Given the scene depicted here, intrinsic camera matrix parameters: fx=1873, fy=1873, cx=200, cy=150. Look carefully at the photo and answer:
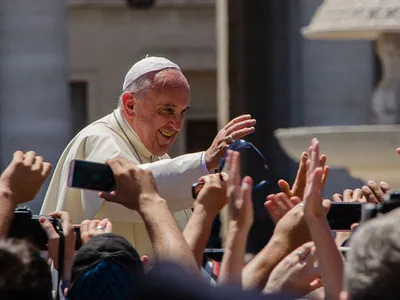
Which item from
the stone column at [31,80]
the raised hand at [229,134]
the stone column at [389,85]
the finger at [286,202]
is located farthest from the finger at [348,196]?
the stone column at [31,80]

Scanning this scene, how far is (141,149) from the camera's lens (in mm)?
6645

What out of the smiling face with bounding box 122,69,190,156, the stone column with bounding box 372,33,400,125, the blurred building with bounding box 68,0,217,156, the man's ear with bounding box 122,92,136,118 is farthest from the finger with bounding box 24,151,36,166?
the blurred building with bounding box 68,0,217,156

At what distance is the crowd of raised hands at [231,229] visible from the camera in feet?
15.2

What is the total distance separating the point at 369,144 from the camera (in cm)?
1042

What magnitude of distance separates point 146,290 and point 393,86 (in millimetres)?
7746

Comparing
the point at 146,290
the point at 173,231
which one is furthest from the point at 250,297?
the point at 173,231

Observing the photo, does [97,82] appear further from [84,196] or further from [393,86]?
[84,196]

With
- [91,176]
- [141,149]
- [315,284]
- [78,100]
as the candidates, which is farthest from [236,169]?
[78,100]

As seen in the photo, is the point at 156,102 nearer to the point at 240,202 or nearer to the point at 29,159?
the point at 29,159

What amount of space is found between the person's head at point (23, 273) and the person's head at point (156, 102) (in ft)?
7.16

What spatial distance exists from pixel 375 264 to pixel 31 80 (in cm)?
1136

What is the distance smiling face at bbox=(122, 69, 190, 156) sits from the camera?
6535mm

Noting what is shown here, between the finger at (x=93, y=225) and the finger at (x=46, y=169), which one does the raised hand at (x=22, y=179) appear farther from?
the finger at (x=93, y=225)

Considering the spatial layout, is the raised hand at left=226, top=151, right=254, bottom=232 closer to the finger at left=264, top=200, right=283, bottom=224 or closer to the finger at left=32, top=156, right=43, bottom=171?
the finger at left=264, top=200, right=283, bottom=224
